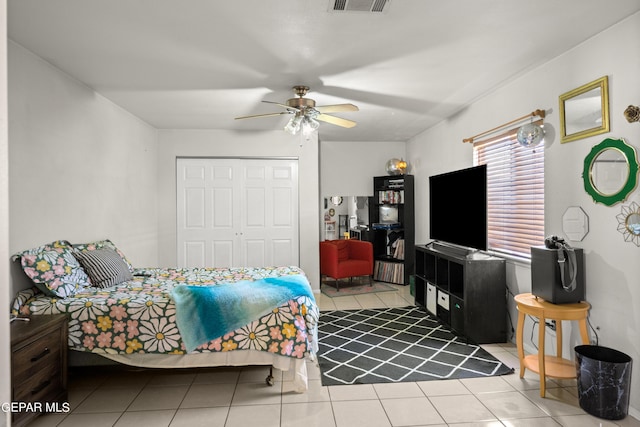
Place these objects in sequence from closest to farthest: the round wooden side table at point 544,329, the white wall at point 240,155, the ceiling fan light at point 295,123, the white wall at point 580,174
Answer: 1. the white wall at point 580,174
2. the round wooden side table at point 544,329
3. the ceiling fan light at point 295,123
4. the white wall at point 240,155

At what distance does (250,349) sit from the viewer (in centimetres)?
255

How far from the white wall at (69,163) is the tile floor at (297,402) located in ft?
4.10

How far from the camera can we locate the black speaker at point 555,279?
98.7 inches

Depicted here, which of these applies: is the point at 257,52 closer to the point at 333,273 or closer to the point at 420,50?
the point at 420,50

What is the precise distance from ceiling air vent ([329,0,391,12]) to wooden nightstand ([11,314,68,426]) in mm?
2548

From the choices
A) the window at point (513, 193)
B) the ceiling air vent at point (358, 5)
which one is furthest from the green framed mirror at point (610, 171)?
the ceiling air vent at point (358, 5)

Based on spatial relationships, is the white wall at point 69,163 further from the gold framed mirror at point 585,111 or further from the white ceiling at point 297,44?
the gold framed mirror at point 585,111

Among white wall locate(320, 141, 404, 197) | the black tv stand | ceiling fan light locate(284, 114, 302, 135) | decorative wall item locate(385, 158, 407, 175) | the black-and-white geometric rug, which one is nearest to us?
the black-and-white geometric rug

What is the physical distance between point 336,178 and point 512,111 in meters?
3.36

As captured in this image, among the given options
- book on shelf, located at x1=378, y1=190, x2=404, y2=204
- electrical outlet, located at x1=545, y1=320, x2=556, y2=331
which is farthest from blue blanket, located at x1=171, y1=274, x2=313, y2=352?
book on shelf, located at x1=378, y1=190, x2=404, y2=204

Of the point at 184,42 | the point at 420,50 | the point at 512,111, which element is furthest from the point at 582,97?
the point at 184,42

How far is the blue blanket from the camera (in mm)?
2498

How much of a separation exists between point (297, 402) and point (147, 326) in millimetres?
1140

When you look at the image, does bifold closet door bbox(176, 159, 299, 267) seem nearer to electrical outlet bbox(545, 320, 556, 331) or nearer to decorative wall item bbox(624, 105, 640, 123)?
→ electrical outlet bbox(545, 320, 556, 331)
